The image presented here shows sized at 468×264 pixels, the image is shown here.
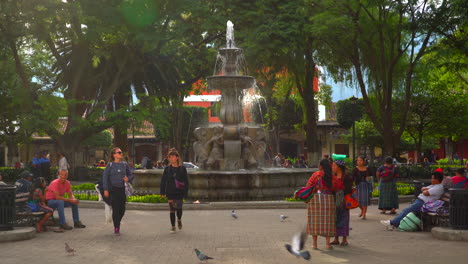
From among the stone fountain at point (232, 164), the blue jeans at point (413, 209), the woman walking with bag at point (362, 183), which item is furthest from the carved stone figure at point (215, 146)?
the blue jeans at point (413, 209)

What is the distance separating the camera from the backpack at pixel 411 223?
11.0 meters

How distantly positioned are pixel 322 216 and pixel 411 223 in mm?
2894

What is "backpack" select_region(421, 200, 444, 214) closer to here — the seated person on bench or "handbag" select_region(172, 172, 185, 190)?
the seated person on bench

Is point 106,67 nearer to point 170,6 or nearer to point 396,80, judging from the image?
point 170,6

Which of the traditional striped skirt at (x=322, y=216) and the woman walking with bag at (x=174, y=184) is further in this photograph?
the woman walking with bag at (x=174, y=184)

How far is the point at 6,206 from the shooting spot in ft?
33.5

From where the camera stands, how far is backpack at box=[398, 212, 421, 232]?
36.0ft

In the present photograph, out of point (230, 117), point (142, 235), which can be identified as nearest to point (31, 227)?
point (142, 235)

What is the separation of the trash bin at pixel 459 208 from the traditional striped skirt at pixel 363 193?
131 inches

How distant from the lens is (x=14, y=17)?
27.6 m

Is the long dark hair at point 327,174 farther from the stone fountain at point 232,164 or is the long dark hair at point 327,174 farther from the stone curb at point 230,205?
the stone fountain at point 232,164

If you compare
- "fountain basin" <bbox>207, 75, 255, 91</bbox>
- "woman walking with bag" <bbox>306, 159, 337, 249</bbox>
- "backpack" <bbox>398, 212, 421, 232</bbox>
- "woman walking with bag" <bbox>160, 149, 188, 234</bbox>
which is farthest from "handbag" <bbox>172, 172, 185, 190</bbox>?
"fountain basin" <bbox>207, 75, 255, 91</bbox>

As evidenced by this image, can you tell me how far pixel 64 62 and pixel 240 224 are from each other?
2159 cm

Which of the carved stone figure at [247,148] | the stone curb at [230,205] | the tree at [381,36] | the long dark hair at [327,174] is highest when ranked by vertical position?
the tree at [381,36]
